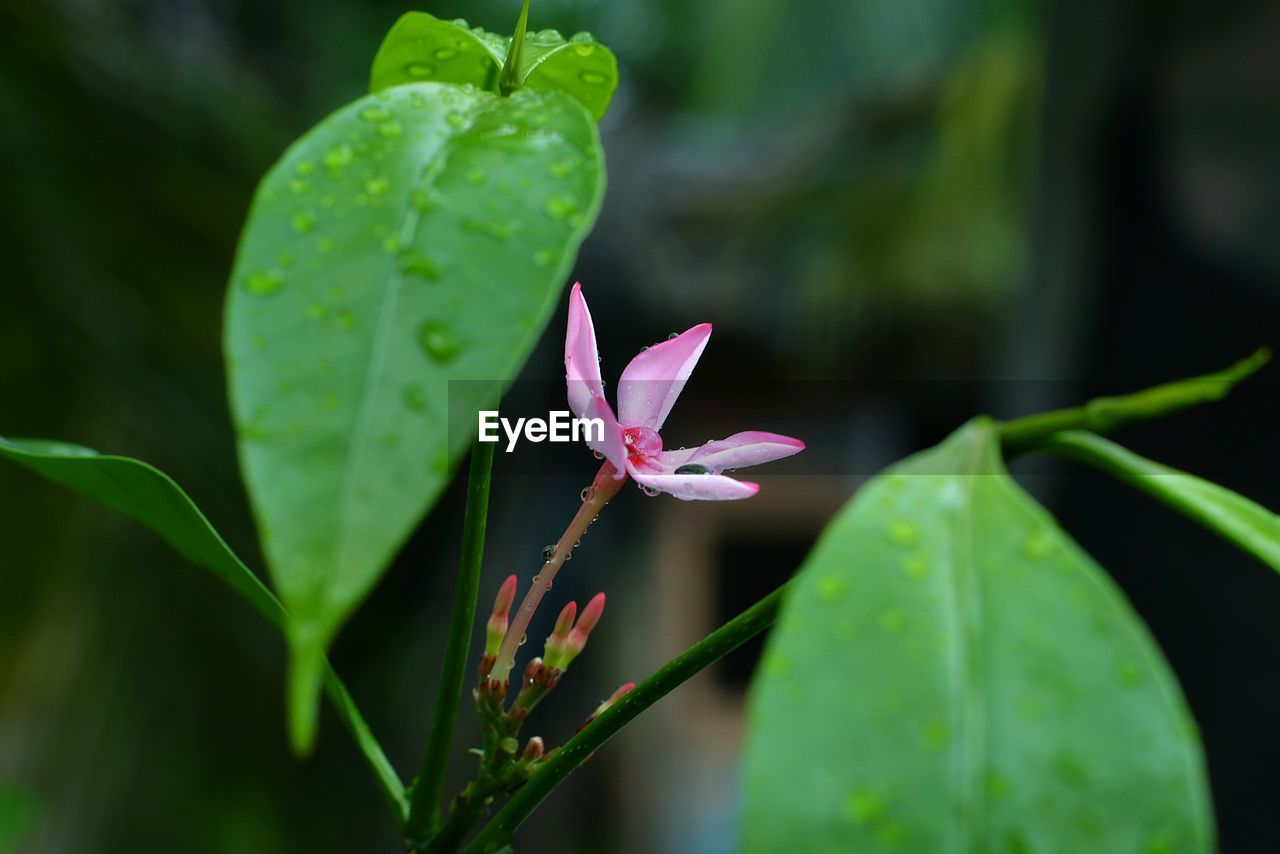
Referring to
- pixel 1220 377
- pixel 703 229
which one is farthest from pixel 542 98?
pixel 703 229

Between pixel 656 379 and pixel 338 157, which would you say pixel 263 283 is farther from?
pixel 656 379

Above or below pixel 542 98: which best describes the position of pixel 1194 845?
below

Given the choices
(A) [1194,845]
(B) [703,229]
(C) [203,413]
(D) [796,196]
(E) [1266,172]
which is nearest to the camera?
(A) [1194,845]

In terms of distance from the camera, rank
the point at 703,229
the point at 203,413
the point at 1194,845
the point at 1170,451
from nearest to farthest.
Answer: the point at 1194,845
the point at 1170,451
the point at 203,413
the point at 703,229

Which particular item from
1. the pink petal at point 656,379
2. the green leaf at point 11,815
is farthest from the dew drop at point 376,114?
the green leaf at point 11,815

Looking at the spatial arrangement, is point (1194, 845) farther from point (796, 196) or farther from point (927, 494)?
point (796, 196)

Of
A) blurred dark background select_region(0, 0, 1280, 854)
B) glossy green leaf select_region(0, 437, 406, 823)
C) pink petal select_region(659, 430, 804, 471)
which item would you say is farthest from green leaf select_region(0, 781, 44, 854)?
pink petal select_region(659, 430, 804, 471)

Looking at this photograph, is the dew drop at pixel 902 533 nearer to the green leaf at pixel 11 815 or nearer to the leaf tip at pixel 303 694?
the leaf tip at pixel 303 694
